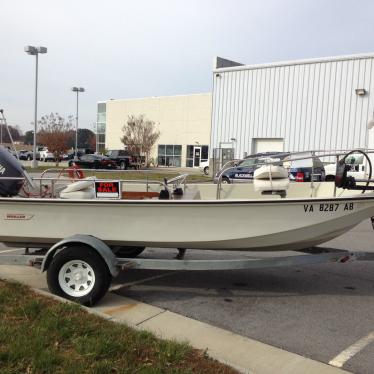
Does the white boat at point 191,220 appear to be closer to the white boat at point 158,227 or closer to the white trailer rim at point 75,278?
the white boat at point 158,227

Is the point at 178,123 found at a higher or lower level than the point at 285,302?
higher

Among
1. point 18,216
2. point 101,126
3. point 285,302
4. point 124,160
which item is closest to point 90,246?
point 18,216

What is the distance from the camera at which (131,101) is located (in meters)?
53.3

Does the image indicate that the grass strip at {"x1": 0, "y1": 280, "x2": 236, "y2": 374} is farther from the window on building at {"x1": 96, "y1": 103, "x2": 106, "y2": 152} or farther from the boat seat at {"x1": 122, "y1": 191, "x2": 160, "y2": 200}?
the window on building at {"x1": 96, "y1": 103, "x2": 106, "y2": 152}

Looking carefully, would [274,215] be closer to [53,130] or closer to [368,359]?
[368,359]

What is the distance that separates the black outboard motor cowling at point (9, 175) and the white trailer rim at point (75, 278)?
4.15ft

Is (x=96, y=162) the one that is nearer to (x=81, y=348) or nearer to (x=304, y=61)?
(x=304, y=61)

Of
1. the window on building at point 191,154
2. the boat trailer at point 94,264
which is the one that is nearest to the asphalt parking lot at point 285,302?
the boat trailer at point 94,264

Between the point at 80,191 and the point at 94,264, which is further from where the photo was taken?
the point at 80,191

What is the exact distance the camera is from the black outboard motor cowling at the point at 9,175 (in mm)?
5508

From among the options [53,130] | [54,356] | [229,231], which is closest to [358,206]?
[229,231]

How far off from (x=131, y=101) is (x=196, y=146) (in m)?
10.8

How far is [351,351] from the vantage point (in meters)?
3.98

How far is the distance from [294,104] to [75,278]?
28012 mm
